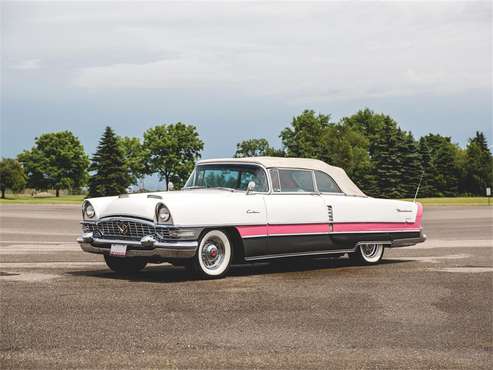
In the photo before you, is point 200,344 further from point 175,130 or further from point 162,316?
point 175,130

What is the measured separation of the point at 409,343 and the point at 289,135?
9447cm

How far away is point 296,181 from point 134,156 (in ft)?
326

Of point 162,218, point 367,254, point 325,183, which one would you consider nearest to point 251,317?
point 162,218

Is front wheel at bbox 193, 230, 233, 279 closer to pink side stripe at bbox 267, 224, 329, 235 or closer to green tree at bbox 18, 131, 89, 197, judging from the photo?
pink side stripe at bbox 267, 224, 329, 235

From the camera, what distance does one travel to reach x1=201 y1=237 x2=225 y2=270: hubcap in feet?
33.3

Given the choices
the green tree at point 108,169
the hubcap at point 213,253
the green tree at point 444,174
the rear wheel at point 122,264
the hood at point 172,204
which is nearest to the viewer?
the hood at point 172,204

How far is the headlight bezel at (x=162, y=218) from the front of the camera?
9812 millimetres

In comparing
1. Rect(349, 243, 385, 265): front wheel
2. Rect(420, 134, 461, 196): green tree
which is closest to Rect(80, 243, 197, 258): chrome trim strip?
Rect(349, 243, 385, 265): front wheel

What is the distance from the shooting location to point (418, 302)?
8570 mm

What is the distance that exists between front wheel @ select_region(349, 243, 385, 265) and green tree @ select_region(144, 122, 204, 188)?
85.0m

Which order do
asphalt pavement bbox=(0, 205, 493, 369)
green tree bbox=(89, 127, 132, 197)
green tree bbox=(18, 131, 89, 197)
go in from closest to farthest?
asphalt pavement bbox=(0, 205, 493, 369), green tree bbox=(89, 127, 132, 197), green tree bbox=(18, 131, 89, 197)

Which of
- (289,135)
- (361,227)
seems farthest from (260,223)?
(289,135)

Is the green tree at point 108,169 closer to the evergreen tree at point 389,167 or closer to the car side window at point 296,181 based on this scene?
the evergreen tree at point 389,167

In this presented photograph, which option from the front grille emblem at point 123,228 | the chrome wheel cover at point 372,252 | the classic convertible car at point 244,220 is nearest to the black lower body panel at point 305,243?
the classic convertible car at point 244,220
